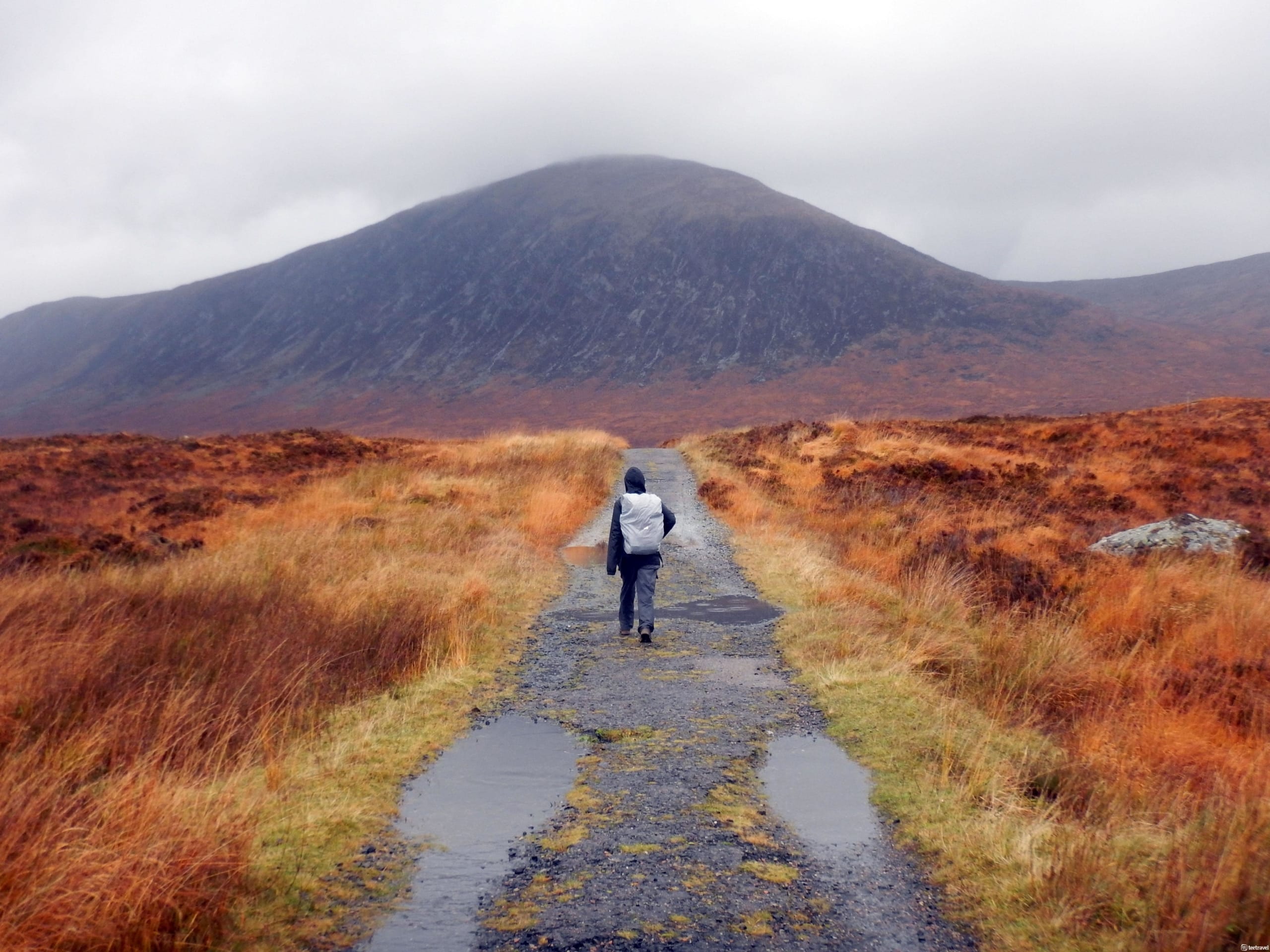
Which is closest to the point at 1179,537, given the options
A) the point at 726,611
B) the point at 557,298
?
the point at 726,611

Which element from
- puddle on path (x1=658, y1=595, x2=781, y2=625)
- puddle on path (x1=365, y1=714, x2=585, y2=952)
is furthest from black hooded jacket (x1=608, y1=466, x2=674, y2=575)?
puddle on path (x1=365, y1=714, x2=585, y2=952)

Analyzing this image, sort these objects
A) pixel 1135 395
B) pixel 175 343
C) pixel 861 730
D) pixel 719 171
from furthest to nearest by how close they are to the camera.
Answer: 1. pixel 719 171
2. pixel 175 343
3. pixel 1135 395
4. pixel 861 730

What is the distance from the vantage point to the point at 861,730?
21.8 ft

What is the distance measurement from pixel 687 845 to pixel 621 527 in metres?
5.39

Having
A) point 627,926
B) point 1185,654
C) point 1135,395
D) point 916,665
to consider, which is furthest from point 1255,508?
point 1135,395

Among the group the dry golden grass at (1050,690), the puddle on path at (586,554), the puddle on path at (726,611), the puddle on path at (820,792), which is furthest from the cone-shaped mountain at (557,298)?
the puddle on path at (820,792)

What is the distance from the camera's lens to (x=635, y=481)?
31.5ft

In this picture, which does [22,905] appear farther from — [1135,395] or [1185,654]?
[1135,395]

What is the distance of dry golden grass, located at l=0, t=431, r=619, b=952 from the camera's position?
3.71 meters

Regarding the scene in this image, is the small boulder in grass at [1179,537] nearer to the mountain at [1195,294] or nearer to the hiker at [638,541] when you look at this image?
the hiker at [638,541]

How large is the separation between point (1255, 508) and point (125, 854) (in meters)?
20.8

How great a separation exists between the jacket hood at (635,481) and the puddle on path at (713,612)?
6.21 ft

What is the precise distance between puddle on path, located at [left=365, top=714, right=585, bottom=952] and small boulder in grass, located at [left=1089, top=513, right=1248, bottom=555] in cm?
1012

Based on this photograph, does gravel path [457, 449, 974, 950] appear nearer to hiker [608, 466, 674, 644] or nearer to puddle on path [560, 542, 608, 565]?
hiker [608, 466, 674, 644]
